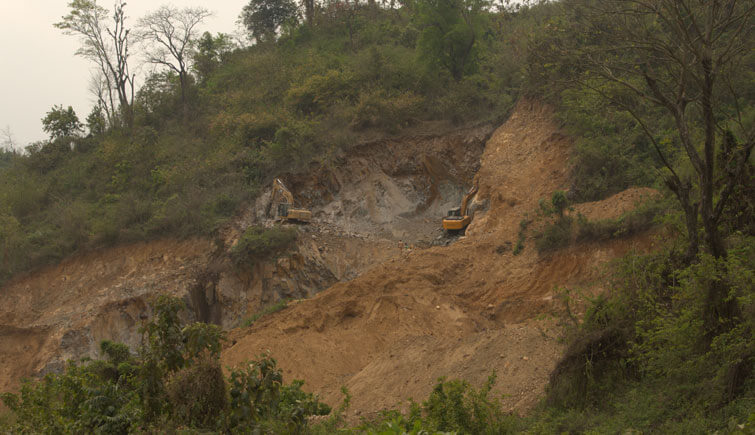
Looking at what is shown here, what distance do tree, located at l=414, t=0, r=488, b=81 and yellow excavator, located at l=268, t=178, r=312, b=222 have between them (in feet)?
29.0

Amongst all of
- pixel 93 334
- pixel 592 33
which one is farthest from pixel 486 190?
pixel 93 334

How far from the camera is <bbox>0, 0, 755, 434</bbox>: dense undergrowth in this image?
19.3 feet

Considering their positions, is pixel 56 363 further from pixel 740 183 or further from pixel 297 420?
pixel 740 183

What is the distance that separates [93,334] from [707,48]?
1784 cm

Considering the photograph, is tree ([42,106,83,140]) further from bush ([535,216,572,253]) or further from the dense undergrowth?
bush ([535,216,572,253])

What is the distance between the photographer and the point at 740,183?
7.97m

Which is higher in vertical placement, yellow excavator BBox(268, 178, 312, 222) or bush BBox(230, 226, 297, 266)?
yellow excavator BBox(268, 178, 312, 222)

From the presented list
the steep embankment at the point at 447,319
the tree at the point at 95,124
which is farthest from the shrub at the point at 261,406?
the tree at the point at 95,124

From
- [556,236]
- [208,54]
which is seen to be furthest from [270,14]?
[556,236]

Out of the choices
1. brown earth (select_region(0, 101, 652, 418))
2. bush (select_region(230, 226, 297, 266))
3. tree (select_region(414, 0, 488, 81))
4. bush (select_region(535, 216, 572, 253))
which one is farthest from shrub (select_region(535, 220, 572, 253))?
tree (select_region(414, 0, 488, 81))

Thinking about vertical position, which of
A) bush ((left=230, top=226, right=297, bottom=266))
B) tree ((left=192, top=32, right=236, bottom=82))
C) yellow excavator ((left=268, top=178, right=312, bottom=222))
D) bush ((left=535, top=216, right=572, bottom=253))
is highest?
tree ((left=192, top=32, right=236, bottom=82))

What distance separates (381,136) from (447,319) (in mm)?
11440

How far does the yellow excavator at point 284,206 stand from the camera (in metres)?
19.5

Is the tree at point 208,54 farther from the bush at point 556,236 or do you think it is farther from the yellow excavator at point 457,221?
the bush at point 556,236
